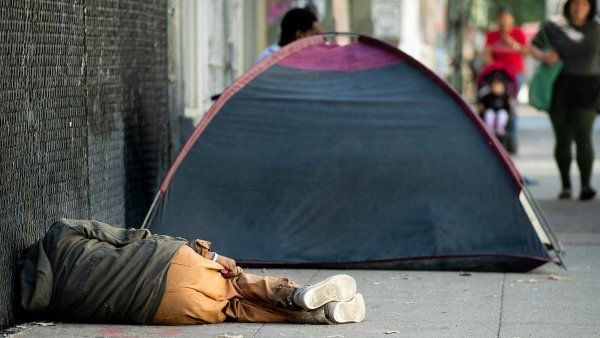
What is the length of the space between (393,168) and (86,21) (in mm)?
2172

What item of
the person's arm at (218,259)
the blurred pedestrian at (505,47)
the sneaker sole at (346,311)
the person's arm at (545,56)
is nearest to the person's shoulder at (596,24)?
the person's arm at (545,56)

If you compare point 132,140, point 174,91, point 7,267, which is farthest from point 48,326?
point 174,91

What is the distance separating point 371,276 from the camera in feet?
27.5

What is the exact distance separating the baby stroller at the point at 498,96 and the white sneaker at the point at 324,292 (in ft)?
41.6

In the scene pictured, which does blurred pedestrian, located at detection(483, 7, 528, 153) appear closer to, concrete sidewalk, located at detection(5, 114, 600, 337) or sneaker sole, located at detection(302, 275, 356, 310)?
concrete sidewalk, located at detection(5, 114, 600, 337)

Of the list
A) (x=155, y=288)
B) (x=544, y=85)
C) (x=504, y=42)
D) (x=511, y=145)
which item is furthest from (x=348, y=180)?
(x=511, y=145)

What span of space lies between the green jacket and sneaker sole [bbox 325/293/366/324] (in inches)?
30.6

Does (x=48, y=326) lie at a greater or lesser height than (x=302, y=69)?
lesser

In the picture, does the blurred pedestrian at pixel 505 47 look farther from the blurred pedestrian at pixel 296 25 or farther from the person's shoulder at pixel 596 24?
the blurred pedestrian at pixel 296 25

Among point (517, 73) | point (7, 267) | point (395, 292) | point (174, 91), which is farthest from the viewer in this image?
point (517, 73)

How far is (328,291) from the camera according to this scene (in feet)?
21.1

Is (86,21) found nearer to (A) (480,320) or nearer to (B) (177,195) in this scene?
(B) (177,195)

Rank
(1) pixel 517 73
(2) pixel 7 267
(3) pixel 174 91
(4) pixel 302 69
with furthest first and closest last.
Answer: (1) pixel 517 73 < (3) pixel 174 91 < (4) pixel 302 69 < (2) pixel 7 267

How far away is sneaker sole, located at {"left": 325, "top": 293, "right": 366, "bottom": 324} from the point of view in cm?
652
